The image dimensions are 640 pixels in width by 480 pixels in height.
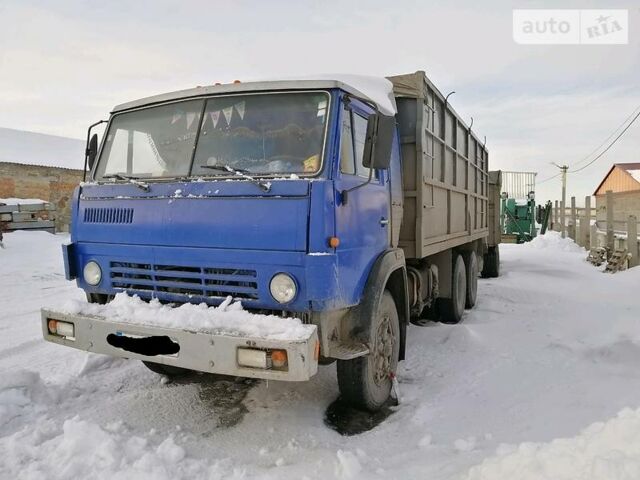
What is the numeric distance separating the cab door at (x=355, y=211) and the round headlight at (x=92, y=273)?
1.87m

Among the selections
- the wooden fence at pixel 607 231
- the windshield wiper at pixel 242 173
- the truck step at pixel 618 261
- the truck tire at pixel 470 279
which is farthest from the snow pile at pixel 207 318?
the wooden fence at pixel 607 231

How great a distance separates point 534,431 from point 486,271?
8424 mm

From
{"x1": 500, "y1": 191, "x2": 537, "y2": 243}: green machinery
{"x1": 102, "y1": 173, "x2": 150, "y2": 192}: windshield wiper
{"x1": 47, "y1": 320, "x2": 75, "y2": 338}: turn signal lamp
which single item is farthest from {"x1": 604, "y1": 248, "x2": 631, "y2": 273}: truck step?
{"x1": 47, "y1": 320, "x2": 75, "y2": 338}: turn signal lamp

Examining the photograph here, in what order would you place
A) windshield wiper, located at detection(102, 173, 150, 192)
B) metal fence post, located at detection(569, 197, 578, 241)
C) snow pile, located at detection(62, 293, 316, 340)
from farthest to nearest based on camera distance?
metal fence post, located at detection(569, 197, 578, 241)
windshield wiper, located at detection(102, 173, 150, 192)
snow pile, located at detection(62, 293, 316, 340)

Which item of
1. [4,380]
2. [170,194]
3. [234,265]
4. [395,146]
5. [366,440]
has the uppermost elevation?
[395,146]

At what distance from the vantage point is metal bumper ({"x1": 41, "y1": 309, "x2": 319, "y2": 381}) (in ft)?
9.10

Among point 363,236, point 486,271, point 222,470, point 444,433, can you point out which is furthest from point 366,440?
point 486,271

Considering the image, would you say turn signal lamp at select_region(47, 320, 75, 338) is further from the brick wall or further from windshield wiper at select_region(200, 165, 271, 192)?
the brick wall

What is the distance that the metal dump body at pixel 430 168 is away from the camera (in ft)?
15.7

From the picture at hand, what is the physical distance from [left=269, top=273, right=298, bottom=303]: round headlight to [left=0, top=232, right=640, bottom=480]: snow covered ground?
0.99 meters

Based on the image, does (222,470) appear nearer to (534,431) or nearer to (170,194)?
(170,194)

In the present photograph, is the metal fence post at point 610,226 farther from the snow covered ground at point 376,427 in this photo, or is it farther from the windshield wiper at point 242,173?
the windshield wiper at point 242,173

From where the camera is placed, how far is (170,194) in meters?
3.41

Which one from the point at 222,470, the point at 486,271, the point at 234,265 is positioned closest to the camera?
the point at 222,470
